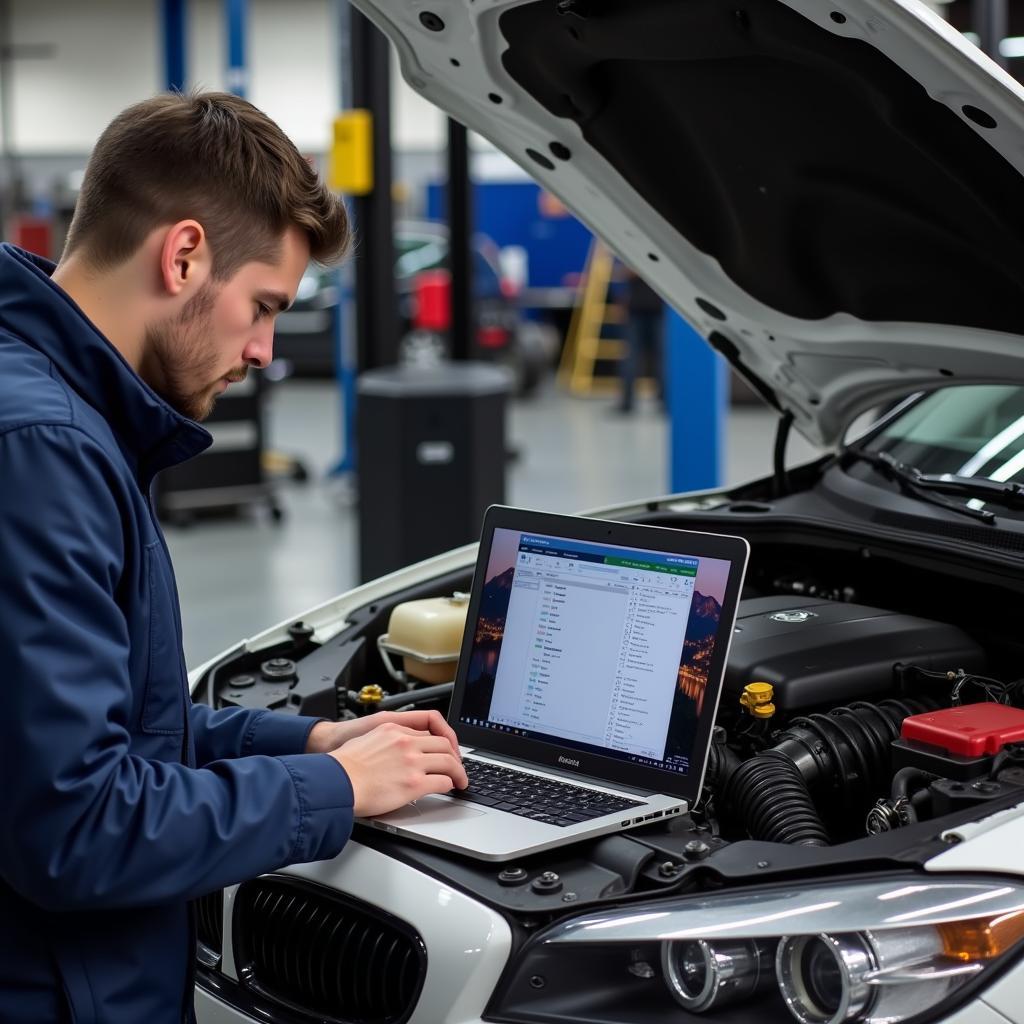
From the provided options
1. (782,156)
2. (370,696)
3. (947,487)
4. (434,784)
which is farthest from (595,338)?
(434,784)

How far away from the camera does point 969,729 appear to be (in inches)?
63.6

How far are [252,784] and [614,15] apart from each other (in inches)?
45.6

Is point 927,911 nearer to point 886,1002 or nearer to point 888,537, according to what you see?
point 886,1002

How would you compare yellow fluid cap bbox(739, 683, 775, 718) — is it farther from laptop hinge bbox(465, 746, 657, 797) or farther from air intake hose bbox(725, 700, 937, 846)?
laptop hinge bbox(465, 746, 657, 797)

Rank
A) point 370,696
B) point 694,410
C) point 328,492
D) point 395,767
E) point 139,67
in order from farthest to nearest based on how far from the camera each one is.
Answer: point 139,67
point 328,492
point 694,410
point 370,696
point 395,767

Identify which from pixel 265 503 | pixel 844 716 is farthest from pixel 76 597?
pixel 265 503

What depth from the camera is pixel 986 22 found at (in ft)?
24.3

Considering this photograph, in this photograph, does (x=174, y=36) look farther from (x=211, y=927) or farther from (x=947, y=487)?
(x=211, y=927)

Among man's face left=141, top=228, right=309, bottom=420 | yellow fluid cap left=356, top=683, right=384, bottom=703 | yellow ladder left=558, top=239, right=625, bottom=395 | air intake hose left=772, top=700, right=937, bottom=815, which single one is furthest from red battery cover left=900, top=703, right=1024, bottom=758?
yellow ladder left=558, top=239, right=625, bottom=395

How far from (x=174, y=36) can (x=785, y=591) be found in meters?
6.86

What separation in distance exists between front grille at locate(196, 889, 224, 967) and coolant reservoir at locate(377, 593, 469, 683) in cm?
52

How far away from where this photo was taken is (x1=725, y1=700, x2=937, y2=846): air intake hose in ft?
5.41

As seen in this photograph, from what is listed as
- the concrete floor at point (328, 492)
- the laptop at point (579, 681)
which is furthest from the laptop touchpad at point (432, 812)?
the concrete floor at point (328, 492)

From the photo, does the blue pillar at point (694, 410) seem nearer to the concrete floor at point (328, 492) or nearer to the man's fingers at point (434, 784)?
the concrete floor at point (328, 492)
